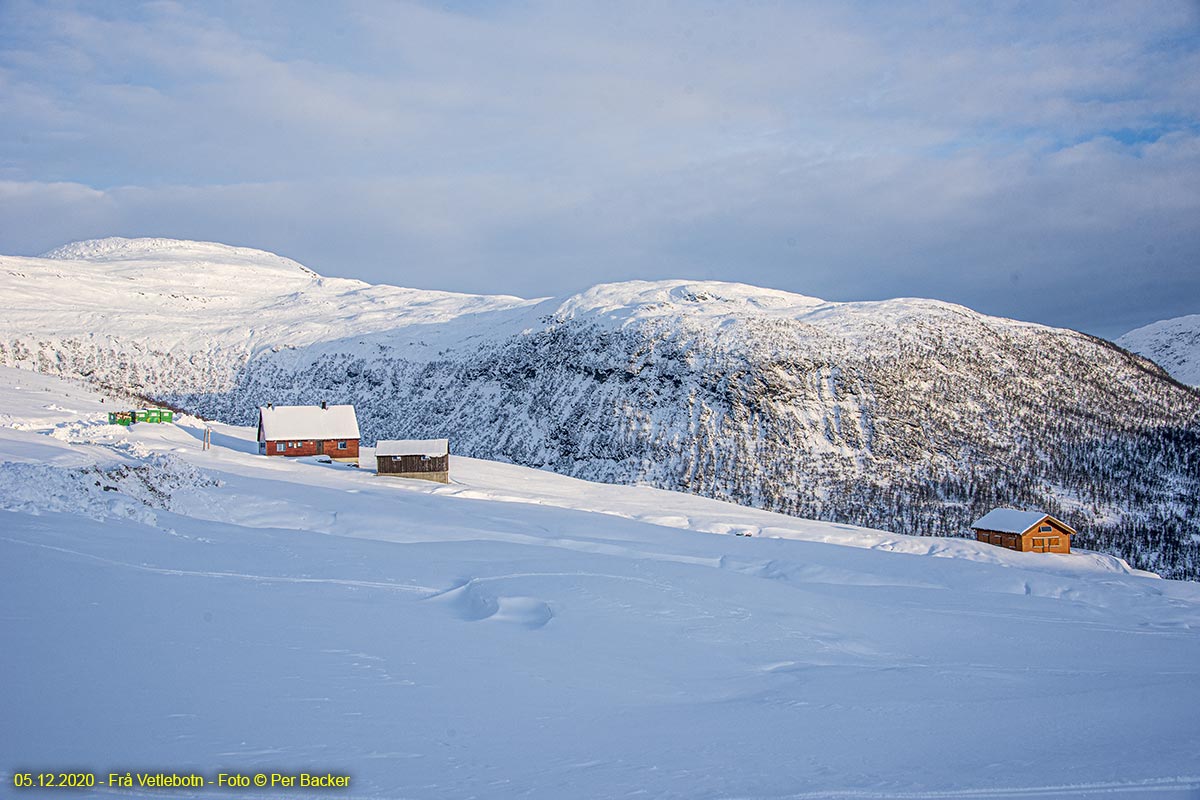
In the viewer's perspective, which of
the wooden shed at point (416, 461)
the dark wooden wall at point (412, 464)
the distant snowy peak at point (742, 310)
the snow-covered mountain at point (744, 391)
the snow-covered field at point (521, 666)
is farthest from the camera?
the distant snowy peak at point (742, 310)

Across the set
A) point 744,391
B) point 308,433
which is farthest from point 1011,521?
point 744,391

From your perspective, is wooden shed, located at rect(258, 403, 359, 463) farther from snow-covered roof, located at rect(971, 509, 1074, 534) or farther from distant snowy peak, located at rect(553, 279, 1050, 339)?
distant snowy peak, located at rect(553, 279, 1050, 339)

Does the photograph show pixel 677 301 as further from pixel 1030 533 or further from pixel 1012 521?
pixel 1030 533

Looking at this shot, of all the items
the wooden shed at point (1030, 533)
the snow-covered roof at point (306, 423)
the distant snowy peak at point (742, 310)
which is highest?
the distant snowy peak at point (742, 310)

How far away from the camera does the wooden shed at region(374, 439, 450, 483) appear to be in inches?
1916

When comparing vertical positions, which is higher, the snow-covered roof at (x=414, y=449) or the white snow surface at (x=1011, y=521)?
the snow-covered roof at (x=414, y=449)

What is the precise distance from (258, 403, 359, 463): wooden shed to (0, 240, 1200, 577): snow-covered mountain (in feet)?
109

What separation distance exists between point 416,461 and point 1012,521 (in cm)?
3844

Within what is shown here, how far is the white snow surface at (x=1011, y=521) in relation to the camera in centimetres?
4650

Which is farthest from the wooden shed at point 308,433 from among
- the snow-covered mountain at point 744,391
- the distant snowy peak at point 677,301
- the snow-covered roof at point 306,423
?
the distant snowy peak at point 677,301

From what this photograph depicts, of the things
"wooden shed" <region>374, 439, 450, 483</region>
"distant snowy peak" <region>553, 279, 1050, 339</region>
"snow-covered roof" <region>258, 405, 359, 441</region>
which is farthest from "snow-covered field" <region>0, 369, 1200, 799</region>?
"distant snowy peak" <region>553, 279, 1050, 339</region>

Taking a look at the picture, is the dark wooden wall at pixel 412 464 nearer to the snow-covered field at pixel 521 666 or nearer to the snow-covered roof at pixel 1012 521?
the snow-covered field at pixel 521 666

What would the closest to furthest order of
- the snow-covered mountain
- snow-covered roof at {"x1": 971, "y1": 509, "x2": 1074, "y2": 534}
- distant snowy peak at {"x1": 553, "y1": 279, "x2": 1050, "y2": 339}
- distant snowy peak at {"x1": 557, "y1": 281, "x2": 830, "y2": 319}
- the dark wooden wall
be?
snow-covered roof at {"x1": 971, "y1": 509, "x2": 1074, "y2": 534}, the dark wooden wall, the snow-covered mountain, distant snowy peak at {"x1": 553, "y1": 279, "x2": 1050, "y2": 339}, distant snowy peak at {"x1": 557, "y1": 281, "x2": 830, "y2": 319}

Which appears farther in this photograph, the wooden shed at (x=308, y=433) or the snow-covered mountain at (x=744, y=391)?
the snow-covered mountain at (x=744, y=391)
